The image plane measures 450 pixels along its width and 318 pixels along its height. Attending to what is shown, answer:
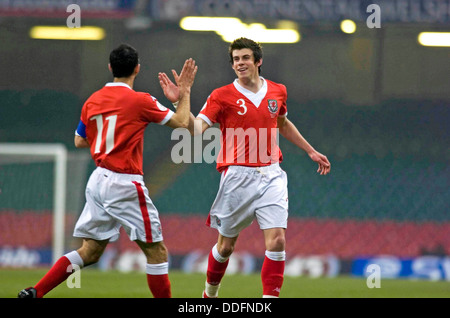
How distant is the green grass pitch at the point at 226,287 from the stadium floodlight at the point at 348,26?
594 centimetres

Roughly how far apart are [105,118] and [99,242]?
784 millimetres

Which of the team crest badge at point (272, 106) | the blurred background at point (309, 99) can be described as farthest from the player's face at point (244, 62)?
the blurred background at point (309, 99)

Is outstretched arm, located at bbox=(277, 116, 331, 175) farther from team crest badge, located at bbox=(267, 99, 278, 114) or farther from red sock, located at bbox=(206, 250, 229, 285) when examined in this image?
red sock, located at bbox=(206, 250, 229, 285)

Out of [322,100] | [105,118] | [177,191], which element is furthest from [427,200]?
[105,118]

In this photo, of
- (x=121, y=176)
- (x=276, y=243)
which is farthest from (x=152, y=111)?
(x=276, y=243)

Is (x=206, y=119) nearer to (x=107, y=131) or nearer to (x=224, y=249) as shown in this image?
(x=107, y=131)

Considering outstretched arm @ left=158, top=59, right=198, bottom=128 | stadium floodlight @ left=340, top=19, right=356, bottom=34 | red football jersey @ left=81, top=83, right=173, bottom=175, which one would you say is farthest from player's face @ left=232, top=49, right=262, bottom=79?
stadium floodlight @ left=340, top=19, right=356, bottom=34

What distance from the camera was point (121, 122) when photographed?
4668 mm

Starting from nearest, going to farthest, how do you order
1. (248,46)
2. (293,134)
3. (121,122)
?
(121,122) → (248,46) → (293,134)

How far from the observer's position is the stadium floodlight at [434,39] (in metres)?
13.8

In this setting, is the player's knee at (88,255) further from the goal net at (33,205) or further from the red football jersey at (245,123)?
the goal net at (33,205)

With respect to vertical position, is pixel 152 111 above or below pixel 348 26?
below

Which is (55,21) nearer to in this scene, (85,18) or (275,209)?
(85,18)

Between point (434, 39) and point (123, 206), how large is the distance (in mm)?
10490
